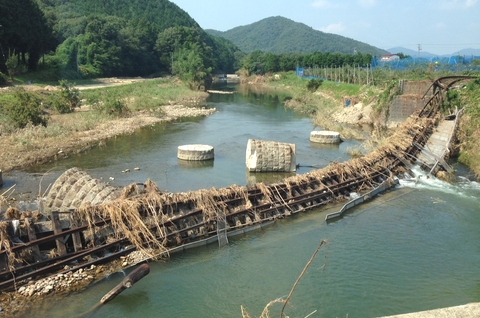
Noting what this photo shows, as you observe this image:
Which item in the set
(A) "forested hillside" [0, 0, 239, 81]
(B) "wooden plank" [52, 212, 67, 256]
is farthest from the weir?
(A) "forested hillside" [0, 0, 239, 81]

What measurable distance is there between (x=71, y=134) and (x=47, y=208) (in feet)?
49.7

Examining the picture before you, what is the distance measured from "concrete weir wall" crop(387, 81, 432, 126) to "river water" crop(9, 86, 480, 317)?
13.9 meters

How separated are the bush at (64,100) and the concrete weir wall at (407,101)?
27687mm

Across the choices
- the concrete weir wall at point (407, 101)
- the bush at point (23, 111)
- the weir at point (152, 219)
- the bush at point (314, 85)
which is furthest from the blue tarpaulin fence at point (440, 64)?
the bush at point (23, 111)

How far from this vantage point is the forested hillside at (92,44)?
53531 millimetres

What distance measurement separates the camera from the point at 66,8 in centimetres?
13038

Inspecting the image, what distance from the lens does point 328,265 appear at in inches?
499

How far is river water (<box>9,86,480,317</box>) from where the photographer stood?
10.7 meters

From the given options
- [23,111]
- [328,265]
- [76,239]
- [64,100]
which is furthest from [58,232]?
[64,100]

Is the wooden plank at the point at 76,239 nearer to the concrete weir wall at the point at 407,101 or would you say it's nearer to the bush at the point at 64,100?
the bush at the point at 64,100

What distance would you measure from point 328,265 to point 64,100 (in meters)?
30.4

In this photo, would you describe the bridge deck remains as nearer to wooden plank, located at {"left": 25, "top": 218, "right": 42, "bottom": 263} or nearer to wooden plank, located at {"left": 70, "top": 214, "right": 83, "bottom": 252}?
wooden plank, located at {"left": 70, "top": 214, "right": 83, "bottom": 252}

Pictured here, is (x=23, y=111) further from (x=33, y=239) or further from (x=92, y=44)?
(x=92, y=44)

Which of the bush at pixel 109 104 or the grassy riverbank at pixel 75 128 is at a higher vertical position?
the bush at pixel 109 104
